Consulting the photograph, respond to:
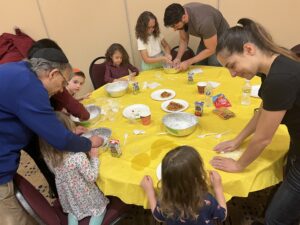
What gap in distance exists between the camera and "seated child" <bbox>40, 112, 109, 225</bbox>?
154 cm

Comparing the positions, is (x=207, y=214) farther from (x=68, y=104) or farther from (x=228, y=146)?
(x=68, y=104)

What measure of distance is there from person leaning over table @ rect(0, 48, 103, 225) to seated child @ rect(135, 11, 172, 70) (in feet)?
5.81

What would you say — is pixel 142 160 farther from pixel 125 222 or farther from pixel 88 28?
pixel 88 28

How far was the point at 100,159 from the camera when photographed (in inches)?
65.7

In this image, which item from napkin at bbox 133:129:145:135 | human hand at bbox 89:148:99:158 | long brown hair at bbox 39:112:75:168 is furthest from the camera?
napkin at bbox 133:129:145:135

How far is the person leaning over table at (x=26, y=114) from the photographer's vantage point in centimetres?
133

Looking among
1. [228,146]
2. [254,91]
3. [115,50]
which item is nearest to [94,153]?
[228,146]

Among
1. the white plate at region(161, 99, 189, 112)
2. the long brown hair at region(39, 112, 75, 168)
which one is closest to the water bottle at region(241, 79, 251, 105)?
the white plate at region(161, 99, 189, 112)

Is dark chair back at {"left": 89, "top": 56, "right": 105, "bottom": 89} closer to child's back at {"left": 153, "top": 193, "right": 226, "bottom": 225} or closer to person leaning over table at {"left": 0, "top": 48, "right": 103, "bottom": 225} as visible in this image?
person leaning over table at {"left": 0, "top": 48, "right": 103, "bottom": 225}

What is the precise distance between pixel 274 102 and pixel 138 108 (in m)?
1.19

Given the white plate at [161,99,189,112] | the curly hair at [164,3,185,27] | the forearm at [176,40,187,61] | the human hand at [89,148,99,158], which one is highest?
the curly hair at [164,3,185,27]

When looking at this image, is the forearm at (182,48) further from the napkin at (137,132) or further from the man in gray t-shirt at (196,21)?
the napkin at (137,132)

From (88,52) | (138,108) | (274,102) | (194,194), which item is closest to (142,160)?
(194,194)

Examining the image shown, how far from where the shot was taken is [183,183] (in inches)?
46.5
